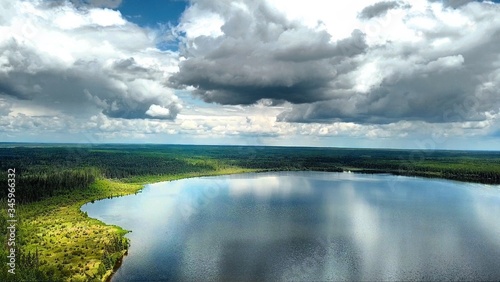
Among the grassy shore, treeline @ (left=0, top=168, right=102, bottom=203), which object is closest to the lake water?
the grassy shore

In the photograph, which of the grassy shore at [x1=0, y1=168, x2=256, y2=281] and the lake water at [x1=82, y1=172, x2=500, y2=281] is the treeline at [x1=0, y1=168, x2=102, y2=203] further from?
the lake water at [x1=82, y1=172, x2=500, y2=281]

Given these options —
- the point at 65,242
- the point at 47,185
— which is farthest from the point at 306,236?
the point at 47,185

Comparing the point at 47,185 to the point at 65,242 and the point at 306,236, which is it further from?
the point at 306,236

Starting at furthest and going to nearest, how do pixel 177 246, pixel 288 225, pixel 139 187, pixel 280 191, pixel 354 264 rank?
pixel 139 187
pixel 280 191
pixel 288 225
pixel 177 246
pixel 354 264

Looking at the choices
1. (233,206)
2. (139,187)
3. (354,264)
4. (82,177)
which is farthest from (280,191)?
(354,264)

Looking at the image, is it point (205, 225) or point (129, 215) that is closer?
point (205, 225)

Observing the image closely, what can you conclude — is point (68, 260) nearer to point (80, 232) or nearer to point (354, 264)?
point (80, 232)
